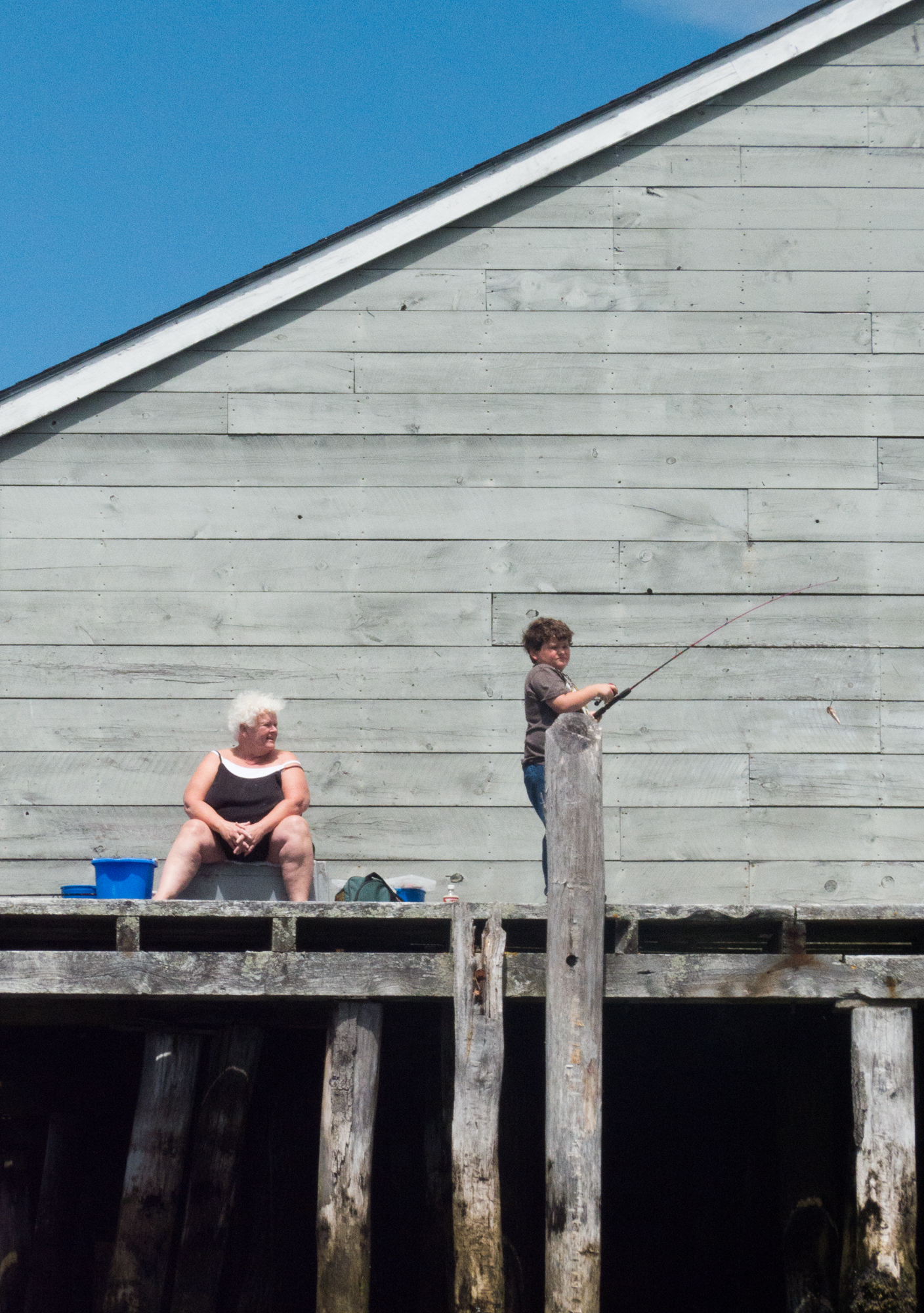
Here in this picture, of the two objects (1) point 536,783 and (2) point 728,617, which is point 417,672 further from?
(2) point 728,617

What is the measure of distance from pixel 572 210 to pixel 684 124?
73 centimetres

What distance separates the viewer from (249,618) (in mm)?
6805

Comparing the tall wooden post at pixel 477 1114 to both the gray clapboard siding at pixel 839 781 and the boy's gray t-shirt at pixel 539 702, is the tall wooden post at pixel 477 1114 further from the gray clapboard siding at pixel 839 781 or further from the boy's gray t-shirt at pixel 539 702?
the gray clapboard siding at pixel 839 781

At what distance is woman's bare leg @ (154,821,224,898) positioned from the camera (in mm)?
5578

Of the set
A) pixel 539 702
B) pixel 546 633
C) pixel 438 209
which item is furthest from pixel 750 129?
pixel 539 702

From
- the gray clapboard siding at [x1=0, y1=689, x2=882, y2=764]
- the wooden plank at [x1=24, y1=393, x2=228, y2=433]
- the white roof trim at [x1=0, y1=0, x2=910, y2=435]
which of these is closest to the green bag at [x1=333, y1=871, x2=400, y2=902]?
the gray clapboard siding at [x1=0, y1=689, x2=882, y2=764]

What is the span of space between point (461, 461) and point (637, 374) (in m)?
1.00

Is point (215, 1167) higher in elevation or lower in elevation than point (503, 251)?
lower

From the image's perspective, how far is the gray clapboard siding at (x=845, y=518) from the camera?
686cm

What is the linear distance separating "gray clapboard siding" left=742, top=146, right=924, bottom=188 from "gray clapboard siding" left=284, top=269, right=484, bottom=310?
60.2 inches

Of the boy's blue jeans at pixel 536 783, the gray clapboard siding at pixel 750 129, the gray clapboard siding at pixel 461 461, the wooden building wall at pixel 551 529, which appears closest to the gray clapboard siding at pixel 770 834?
the wooden building wall at pixel 551 529

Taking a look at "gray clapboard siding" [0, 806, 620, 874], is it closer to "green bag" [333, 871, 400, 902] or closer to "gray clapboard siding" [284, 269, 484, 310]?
"green bag" [333, 871, 400, 902]

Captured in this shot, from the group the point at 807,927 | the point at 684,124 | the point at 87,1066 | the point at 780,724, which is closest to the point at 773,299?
the point at 684,124

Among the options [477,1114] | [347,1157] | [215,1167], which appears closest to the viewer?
[477,1114]
